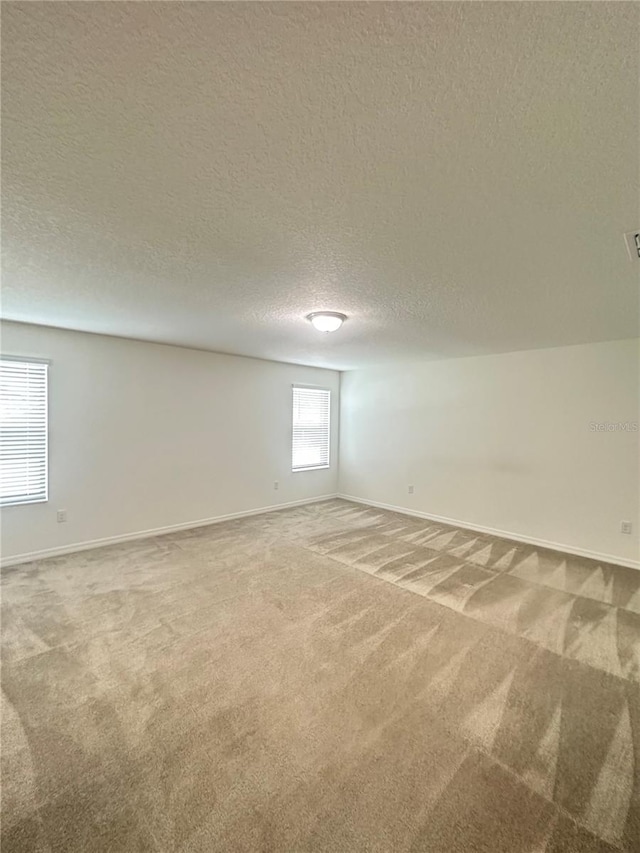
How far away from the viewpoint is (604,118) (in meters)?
1.02

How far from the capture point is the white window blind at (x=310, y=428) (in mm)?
5863

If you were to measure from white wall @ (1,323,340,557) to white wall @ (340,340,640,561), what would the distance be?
1799 millimetres

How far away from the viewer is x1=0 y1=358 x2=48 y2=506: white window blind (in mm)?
3324

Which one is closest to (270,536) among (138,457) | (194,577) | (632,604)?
(194,577)

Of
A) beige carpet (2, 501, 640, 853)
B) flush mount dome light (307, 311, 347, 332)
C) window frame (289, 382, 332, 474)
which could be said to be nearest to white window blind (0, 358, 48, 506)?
beige carpet (2, 501, 640, 853)

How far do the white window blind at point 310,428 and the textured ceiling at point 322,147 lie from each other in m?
3.55

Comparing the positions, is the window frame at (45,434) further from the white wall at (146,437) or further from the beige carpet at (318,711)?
the beige carpet at (318,711)

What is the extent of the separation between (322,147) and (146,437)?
383 centimetres

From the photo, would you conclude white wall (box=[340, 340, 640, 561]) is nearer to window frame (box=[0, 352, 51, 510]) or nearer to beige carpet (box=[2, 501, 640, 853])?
beige carpet (box=[2, 501, 640, 853])

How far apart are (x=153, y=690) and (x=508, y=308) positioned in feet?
11.2

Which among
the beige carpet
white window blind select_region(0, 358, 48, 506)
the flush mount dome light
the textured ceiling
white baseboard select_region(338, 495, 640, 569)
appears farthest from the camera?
white baseboard select_region(338, 495, 640, 569)

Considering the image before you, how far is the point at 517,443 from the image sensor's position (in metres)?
4.29

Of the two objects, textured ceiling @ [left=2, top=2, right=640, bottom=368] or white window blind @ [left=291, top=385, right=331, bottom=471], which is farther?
→ white window blind @ [left=291, top=385, right=331, bottom=471]

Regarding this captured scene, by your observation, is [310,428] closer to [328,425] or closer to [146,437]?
[328,425]
